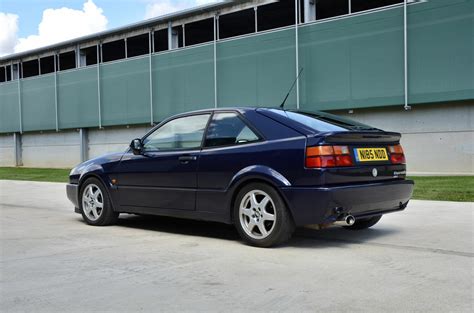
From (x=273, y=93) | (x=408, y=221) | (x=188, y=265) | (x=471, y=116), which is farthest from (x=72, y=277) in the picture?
(x=273, y=93)

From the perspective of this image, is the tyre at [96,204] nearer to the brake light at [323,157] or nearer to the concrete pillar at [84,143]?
the brake light at [323,157]

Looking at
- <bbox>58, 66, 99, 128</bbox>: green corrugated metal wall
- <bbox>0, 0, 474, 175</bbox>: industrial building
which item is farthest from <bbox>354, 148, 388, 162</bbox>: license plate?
<bbox>58, 66, 99, 128</bbox>: green corrugated metal wall

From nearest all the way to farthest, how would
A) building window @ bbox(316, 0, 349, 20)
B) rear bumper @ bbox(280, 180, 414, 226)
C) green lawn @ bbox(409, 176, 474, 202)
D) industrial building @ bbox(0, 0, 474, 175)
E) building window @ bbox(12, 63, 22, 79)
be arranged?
rear bumper @ bbox(280, 180, 414, 226)
green lawn @ bbox(409, 176, 474, 202)
industrial building @ bbox(0, 0, 474, 175)
building window @ bbox(316, 0, 349, 20)
building window @ bbox(12, 63, 22, 79)

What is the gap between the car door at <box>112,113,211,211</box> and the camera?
623 centimetres

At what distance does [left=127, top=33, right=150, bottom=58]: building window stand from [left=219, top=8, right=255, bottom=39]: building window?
5.30 m

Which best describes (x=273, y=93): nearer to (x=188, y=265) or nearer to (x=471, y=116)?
(x=471, y=116)

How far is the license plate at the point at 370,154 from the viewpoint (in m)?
5.52

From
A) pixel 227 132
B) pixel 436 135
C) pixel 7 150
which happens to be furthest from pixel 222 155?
pixel 7 150

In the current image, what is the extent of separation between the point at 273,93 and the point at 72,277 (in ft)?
54.9

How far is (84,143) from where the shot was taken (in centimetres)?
2952

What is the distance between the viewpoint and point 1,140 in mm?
36031

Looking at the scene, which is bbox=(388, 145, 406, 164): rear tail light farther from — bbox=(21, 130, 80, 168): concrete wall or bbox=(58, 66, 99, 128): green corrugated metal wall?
bbox=(21, 130, 80, 168): concrete wall

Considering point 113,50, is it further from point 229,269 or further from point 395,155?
point 229,269

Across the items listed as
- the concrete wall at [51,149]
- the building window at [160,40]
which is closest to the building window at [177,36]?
the building window at [160,40]
